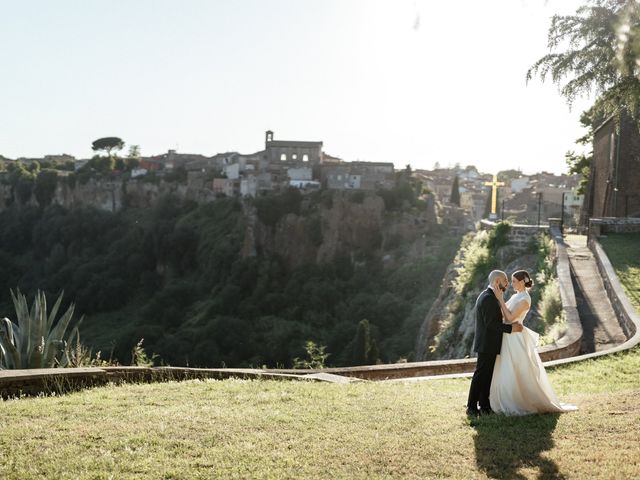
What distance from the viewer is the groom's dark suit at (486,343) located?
6.75 metres

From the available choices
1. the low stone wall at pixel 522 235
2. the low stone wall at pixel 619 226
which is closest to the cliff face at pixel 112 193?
the low stone wall at pixel 522 235

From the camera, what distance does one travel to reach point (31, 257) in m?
84.9

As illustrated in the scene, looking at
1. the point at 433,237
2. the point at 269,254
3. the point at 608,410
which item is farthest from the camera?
the point at 269,254

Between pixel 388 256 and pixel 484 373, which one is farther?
pixel 388 256

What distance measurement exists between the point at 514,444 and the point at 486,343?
51.0 inches

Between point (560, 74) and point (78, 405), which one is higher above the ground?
point (560, 74)

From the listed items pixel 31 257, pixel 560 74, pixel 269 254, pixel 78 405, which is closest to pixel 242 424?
pixel 78 405

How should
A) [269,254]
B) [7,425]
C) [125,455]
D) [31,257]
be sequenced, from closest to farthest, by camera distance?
[125,455]
[7,425]
[269,254]
[31,257]

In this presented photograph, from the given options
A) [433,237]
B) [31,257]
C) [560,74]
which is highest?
[560,74]

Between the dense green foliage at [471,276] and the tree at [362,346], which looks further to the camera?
the tree at [362,346]

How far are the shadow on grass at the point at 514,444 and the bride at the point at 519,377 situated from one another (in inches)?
6.4

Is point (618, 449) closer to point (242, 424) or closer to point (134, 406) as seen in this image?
point (242, 424)

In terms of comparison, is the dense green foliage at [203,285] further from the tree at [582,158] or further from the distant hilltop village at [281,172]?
the tree at [582,158]

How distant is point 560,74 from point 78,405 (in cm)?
1053
